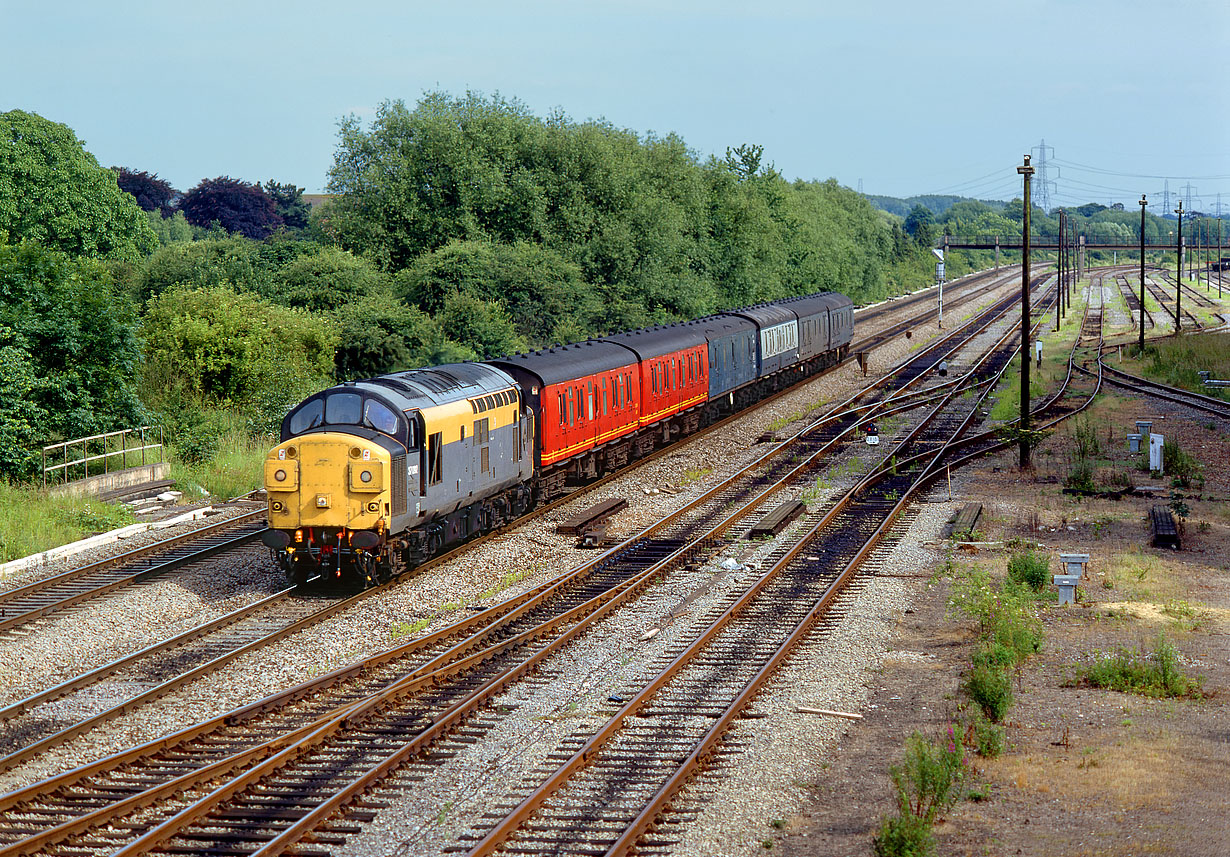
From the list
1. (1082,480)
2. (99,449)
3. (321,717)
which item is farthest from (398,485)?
(1082,480)

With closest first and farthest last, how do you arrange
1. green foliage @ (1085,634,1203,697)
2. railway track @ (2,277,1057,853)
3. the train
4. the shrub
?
1. railway track @ (2,277,1057,853)
2. green foliage @ (1085,634,1203,697)
3. the train
4. the shrub

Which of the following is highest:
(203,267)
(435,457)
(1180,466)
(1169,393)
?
(203,267)

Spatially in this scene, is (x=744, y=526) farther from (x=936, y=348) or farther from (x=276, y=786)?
(x=936, y=348)

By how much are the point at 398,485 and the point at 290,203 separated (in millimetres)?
113447

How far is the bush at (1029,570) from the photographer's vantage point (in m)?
21.0

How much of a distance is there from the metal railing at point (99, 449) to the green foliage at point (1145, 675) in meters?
21.4

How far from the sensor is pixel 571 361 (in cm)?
3084

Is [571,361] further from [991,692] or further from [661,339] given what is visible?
[991,692]

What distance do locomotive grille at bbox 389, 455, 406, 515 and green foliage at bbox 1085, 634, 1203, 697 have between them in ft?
35.8

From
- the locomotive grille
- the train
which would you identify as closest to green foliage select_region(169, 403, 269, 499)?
the train

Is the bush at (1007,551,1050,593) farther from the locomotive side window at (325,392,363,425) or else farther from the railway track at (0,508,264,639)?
the railway track at (0,508,264,639)

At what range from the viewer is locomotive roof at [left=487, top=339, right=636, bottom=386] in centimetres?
2869

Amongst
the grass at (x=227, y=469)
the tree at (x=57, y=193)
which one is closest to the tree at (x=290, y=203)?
the tree at (x=57, y=193)

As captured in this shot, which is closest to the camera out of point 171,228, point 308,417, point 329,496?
point 329,496
